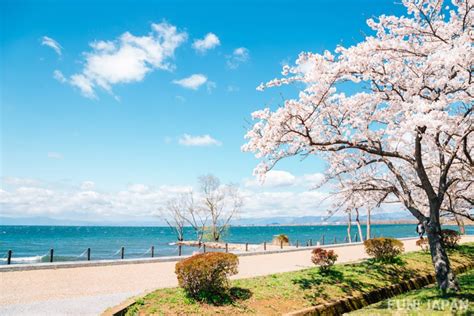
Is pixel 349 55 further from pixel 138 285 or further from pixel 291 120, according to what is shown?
pixel 138 285

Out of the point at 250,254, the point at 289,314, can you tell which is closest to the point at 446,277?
the point at 289,314

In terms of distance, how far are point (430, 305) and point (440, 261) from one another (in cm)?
220

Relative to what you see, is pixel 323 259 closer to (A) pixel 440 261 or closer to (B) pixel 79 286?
(A) pixel 440 261

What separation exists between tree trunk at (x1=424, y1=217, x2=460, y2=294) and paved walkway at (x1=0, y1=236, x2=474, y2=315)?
854 cm

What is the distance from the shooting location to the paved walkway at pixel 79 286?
379 inches

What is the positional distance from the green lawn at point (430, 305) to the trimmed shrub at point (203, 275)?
3997mm

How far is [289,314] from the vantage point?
30.5 ft

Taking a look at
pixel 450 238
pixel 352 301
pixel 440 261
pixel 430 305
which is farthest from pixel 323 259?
pixel 450 238

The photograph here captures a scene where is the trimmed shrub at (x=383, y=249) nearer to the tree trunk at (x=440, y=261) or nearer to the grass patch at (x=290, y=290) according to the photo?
the grass patch at (x=290, y=290)

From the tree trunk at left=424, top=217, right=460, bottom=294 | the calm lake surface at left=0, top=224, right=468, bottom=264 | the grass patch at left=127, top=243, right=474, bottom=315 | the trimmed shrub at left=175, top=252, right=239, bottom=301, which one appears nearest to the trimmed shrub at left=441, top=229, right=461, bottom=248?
the grass patch at left=127, top=243, right=474, bottom=315

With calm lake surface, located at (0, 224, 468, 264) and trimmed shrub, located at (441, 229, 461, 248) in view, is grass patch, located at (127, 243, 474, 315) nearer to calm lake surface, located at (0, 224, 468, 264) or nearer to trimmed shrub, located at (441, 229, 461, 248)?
trimmed shrub, located at (441, 229, 461, 248)

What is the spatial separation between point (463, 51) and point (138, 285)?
1332 cm

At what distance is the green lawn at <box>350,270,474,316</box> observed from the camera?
329 inches

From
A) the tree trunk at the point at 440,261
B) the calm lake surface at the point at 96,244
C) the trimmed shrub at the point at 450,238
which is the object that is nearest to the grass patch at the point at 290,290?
the tree trunk at the point at 440,261
